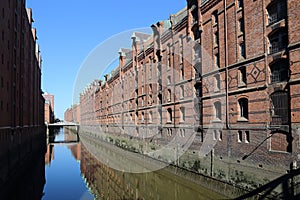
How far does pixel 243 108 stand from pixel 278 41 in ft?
11.8

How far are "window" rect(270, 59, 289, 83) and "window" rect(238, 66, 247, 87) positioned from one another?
1.58 metres

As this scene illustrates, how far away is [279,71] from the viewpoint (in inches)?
447

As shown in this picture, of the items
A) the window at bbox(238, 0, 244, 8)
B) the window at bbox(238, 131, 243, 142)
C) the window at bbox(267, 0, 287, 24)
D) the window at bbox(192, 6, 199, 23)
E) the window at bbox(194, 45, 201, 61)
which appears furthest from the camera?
the window at bbox(192, 6, 199, 23)

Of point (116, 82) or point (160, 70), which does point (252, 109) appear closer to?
point (160, 70)

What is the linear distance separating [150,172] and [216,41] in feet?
34.9

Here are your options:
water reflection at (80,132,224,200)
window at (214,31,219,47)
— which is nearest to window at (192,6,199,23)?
window at (214,31,219,47)

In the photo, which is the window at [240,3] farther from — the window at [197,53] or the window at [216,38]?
the window at [197,53]

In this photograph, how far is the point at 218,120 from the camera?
14992mm

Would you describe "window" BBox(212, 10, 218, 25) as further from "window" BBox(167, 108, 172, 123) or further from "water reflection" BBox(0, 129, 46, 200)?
"water reflection" BBox(0, 129, 46, 200)

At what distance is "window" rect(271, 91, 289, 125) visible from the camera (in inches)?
428

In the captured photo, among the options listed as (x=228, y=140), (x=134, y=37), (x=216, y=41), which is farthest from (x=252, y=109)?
(x=134, y=37)

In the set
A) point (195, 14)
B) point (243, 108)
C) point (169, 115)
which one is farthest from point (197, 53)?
point (169, 115)

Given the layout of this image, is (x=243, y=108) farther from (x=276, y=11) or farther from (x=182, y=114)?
(x=182, y=114)

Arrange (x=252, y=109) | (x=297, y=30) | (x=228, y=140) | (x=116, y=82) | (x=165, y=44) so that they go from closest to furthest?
(x=297, y=30) → (x=252, y=109) → (x=228, y=140) → (x=165, y=44) → (x=116, y=82)
